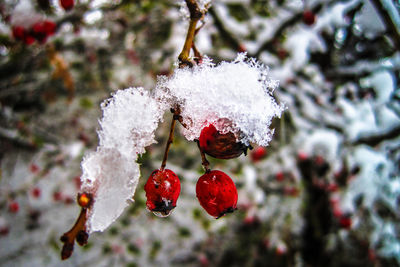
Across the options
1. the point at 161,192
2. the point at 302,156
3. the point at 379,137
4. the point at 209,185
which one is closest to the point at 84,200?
the point at 161,192

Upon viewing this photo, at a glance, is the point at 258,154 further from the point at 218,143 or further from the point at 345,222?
the point at 218,143

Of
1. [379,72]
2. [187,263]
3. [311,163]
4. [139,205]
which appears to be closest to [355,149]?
[311,163]

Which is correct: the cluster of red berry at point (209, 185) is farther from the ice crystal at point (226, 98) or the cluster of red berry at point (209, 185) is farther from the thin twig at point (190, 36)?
the thin twig at point (190, 36)

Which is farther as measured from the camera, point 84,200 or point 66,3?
point 66,3

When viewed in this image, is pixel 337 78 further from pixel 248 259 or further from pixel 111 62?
pixel 111 62

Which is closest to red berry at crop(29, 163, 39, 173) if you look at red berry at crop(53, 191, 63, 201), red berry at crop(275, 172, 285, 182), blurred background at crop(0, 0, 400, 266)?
blurred background at crop(0, 0, 400, 266)

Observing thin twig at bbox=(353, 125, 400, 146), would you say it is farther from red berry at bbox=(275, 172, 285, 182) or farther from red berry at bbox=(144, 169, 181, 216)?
red berry at bbox=(144, 169, 181, 216)
